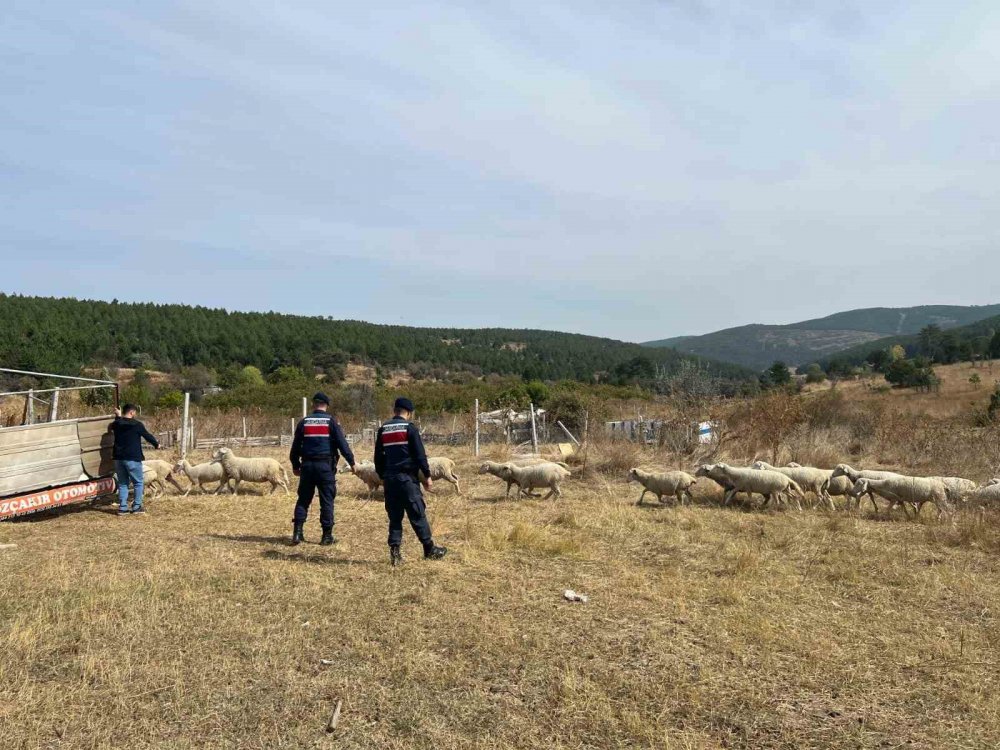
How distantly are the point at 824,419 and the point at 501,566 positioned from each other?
18439 millimetres

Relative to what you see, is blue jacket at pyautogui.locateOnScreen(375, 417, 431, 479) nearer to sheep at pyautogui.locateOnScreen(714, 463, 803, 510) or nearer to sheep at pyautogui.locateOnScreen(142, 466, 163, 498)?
Answer: sheep at pyautogui.locateOnScreen(714, 463, 803, 510)

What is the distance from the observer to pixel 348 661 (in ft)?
16.0

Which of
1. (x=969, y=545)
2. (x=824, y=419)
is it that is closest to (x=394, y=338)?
(x=824, y=419)

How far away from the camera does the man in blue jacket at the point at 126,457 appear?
10883mm

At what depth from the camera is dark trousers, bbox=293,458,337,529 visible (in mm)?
8344

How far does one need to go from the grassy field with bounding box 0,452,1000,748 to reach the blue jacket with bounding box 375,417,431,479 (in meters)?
1.05

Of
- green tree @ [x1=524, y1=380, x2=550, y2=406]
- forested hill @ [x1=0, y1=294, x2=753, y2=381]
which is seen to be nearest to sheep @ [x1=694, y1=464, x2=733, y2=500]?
green tree @ [x1=524, y1=380, x2=550, y2=406]

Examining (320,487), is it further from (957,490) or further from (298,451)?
(957,490)

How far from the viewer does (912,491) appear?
10.7m

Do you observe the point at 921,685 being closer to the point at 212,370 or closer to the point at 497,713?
the point at 497,713

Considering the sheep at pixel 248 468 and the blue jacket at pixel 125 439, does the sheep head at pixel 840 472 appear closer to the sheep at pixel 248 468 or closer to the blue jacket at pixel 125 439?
the sheep at pixel 248 468

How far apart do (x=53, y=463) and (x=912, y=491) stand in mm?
13482

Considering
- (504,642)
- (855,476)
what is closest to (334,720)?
(504,642)

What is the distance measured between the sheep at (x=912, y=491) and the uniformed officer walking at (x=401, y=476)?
767 centimetres
